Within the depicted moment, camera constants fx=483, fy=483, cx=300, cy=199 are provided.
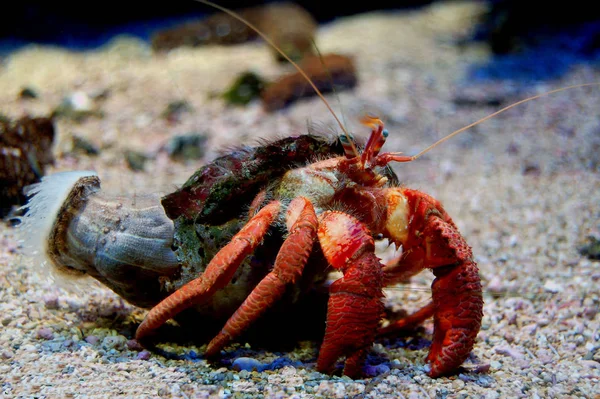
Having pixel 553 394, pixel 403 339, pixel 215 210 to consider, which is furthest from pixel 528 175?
pixel 215 210

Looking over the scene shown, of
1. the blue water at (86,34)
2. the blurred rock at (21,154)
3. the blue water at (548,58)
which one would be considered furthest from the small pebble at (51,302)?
the blue water at (86,34)

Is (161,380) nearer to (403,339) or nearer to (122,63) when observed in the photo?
(403,339)

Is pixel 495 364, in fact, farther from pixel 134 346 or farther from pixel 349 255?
pixel 134 346

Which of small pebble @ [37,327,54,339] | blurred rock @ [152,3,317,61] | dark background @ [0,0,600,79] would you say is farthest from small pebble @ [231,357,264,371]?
blurred rock @ [152,3,317,61]

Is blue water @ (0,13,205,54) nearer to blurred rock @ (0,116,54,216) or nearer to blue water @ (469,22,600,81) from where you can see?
blurred rock @ (0,116,54,216)

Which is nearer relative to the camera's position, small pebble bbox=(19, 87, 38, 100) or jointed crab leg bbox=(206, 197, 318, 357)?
jointed crab leg bbox=(206, 197, 318, 357)

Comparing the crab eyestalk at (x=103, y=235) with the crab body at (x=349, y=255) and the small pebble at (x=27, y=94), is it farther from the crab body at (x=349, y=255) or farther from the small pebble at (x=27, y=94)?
the small pebble at (x=27, y=94)

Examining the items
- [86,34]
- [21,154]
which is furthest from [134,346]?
[86,34]
